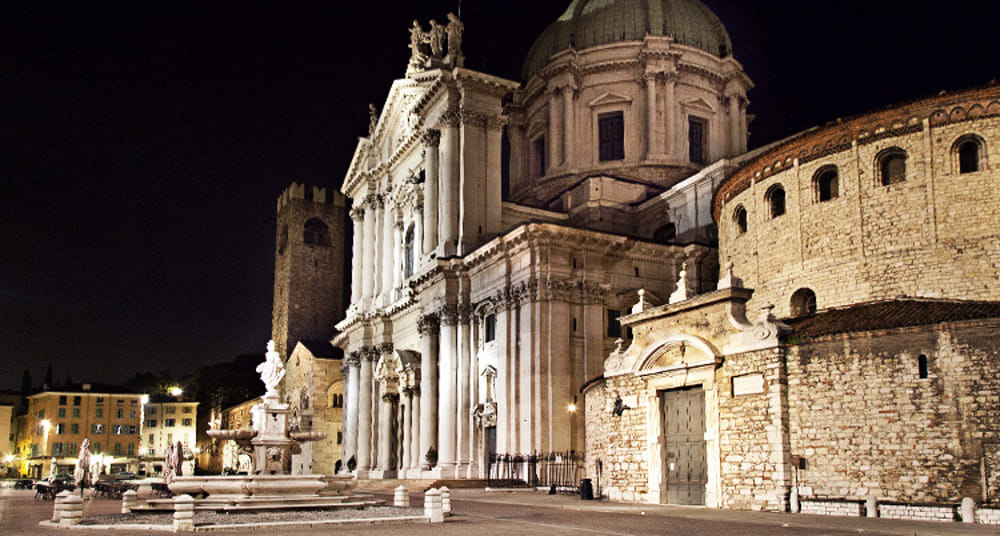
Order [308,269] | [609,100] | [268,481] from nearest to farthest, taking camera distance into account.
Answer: [268,481]
[609,100]
[308,269]

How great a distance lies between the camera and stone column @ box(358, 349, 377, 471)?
57.1 m

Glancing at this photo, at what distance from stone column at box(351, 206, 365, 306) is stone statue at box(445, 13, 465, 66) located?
17011 millimetres

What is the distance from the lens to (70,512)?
1897 cm

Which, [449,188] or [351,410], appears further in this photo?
[351,410]

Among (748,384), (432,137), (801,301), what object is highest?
(432,137)

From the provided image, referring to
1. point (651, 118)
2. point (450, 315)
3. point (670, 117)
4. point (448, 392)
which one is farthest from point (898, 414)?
point (670, 117)

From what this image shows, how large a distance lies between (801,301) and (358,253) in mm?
39312

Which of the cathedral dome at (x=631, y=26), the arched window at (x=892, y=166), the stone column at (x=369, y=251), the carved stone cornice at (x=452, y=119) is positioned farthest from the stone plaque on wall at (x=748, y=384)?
the stone column at (x=369, y=251)

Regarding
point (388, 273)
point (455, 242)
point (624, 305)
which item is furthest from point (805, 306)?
point (388, 273)

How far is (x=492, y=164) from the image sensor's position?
47.8m

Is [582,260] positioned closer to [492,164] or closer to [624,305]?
[624,305]

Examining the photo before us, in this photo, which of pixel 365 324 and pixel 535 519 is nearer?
pixel 535 519

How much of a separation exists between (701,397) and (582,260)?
17.3 meters

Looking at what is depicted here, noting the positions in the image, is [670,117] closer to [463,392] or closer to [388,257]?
[388,257]
